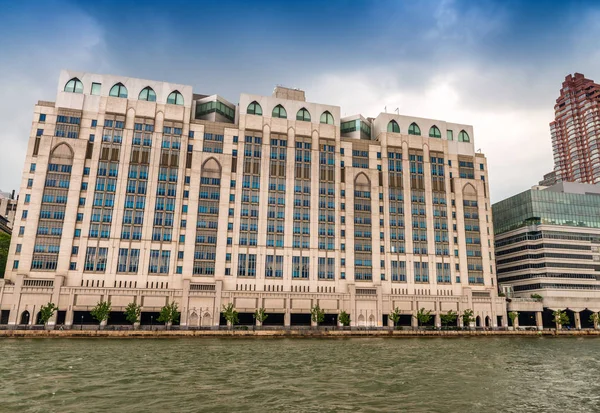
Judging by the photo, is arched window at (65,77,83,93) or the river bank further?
arched window at (65,77,83,93)

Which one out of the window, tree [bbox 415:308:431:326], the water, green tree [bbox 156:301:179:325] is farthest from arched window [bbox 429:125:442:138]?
the window

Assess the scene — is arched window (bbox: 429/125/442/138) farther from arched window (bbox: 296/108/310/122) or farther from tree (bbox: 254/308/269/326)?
tree (bbox: 254/308/269/326)

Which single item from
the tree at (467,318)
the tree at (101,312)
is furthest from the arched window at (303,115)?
the tree at (101,312)

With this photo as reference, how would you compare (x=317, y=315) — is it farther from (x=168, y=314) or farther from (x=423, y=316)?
(x=168, y=314)

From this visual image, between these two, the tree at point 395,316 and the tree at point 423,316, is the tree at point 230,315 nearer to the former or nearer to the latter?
the tree at point 395,316

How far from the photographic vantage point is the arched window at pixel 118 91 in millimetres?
134875

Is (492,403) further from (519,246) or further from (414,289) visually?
(519,246)

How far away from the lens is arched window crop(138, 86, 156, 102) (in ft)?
450

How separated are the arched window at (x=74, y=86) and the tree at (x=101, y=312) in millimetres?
63427

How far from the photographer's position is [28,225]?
118 meters

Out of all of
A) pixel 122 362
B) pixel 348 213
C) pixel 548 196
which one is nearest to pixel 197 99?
pixel 348 213

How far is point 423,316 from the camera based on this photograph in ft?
428

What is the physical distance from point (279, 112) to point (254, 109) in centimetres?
813

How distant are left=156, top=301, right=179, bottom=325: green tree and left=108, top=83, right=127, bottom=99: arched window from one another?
6425 centimetres
